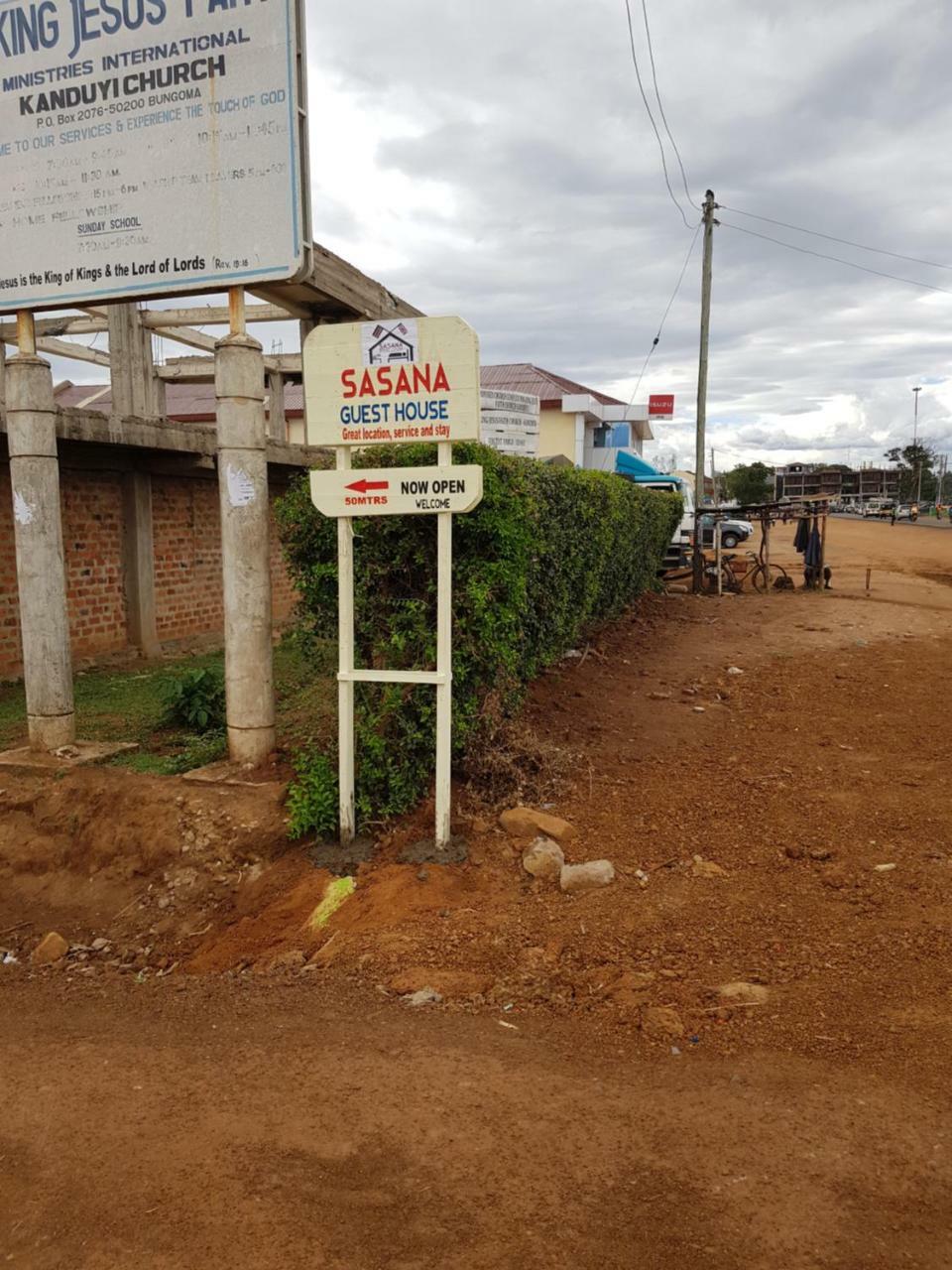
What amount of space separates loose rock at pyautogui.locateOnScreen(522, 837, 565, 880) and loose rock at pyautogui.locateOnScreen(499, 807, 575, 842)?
22 cm

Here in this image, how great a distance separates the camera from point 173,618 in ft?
39.2

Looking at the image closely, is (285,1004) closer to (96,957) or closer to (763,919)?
(96,957)

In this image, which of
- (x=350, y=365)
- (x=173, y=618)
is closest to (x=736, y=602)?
(x=173, y=618)

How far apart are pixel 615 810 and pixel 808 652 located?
6841 millimetres

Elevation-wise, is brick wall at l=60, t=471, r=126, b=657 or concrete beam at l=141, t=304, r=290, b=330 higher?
concrete beam at l=141, t=304, r=290, b=330

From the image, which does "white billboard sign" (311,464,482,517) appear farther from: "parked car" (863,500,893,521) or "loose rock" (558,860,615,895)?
"parked car" (863,500,893,521)

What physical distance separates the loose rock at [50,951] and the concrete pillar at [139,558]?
684 centimetres

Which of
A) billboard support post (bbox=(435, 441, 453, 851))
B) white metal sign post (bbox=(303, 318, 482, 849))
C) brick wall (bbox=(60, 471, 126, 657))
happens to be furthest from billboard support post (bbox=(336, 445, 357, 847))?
brick wall (bbox=(60, 471, 126, 657))

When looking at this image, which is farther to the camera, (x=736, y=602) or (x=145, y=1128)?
(x=736, y=602)

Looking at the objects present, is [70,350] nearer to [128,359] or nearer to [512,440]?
[128,359]

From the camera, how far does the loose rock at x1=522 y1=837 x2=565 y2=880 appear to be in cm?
477

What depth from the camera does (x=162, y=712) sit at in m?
7.70

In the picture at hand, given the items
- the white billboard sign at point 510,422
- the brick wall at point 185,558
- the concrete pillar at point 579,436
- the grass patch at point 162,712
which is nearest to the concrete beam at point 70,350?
the brick wall at point 185,558

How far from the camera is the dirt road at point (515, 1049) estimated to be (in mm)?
2516
